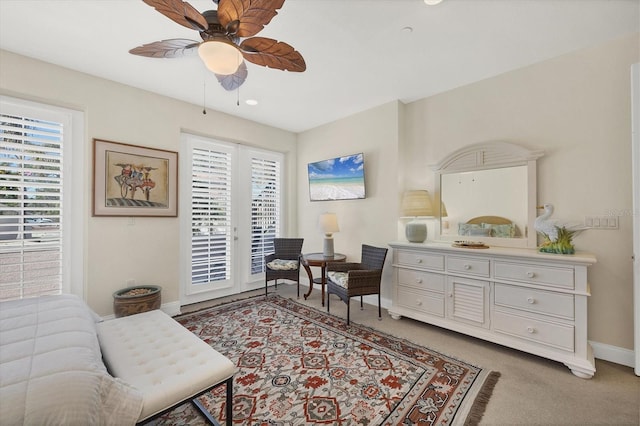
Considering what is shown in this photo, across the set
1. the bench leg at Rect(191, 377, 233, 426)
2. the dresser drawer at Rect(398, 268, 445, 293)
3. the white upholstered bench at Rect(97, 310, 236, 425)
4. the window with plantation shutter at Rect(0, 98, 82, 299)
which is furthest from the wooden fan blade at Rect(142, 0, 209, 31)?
the dresser drawer at Rect(398, 268, 445, 293)

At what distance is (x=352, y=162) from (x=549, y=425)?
10.7ft

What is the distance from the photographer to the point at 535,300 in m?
2.32

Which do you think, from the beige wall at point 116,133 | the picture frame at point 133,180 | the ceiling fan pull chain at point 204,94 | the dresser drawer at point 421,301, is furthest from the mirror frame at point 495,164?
the picture frame at point 133,180

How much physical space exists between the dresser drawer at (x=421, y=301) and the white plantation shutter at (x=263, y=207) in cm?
239

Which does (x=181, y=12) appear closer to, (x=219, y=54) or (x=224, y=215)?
(x=219, y=54)

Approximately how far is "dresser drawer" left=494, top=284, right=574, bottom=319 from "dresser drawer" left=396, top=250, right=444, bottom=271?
56 centimetres

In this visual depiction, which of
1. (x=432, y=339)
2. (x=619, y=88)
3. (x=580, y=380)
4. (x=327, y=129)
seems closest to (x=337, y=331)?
(x=432, y=339)

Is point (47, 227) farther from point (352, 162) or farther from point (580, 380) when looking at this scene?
point (580, 380)

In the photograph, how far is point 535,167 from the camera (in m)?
2.69

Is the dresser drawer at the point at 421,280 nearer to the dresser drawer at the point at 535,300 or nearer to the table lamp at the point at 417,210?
the table lamp at the point at 417,210

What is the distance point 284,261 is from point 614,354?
3.68 metres

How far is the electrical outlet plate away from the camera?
2316 millimetres

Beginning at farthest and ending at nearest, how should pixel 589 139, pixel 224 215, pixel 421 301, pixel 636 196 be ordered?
pixel 224 215
pixel 421 301
pixel 589 139
pixel 636 196

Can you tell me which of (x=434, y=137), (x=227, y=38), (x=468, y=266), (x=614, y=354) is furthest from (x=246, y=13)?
(x=614, y=354)
